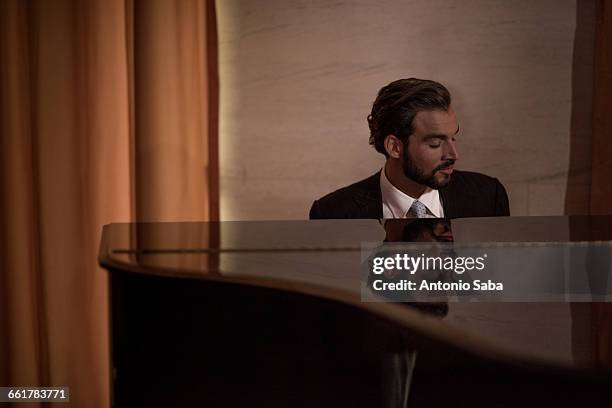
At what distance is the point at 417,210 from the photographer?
4.92 feet

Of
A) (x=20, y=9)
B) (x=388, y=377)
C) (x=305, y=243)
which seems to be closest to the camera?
(x=388, y=377)

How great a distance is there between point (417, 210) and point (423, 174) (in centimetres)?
9

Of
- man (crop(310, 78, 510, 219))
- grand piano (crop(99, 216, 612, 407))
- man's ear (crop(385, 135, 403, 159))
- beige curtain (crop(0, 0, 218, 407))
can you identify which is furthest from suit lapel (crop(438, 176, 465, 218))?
grand piano (crop(99, 216, 612, 407))

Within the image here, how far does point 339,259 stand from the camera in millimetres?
845

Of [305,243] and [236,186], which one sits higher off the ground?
[236,186]

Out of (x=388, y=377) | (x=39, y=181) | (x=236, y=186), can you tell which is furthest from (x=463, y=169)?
(x=39, y=181)

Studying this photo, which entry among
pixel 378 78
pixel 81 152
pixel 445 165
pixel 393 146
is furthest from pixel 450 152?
pixel 81 152

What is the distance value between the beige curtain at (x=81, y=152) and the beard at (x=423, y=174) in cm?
47

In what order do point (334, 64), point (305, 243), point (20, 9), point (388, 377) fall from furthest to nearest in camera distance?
point (334, 64), point (20, 9), point (305, 243), point (388, 377)

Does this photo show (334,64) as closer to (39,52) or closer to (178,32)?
(178,32)

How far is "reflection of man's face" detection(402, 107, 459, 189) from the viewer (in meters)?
1.48

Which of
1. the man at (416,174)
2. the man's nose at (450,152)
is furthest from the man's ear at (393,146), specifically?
the man's nose at (450,152)

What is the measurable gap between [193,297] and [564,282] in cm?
46

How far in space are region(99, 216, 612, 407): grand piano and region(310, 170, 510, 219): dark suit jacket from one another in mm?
705
